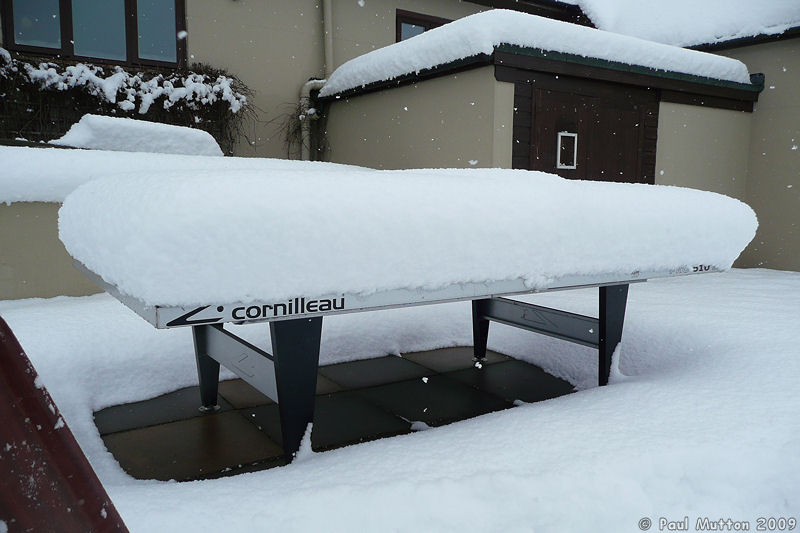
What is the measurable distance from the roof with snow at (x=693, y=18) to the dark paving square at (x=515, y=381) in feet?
22.3

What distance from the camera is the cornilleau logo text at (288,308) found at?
1.69 m

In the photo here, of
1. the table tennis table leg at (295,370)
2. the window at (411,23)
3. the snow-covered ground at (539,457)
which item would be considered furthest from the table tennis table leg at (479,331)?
the window at (411,23)

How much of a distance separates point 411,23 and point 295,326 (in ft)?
30.3

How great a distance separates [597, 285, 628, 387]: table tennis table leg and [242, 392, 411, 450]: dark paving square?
1.15m

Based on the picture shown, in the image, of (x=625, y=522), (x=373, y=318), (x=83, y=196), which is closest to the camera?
(x=625, y=522)

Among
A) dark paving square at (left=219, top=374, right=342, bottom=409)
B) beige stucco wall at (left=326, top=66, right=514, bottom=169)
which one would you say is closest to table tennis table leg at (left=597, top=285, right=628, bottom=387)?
dark paving square at (left=219, top=374, right=342, bottom=409)

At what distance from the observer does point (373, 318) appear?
4.56m

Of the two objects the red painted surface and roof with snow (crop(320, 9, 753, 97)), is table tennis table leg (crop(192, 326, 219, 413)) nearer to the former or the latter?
the red painted surface

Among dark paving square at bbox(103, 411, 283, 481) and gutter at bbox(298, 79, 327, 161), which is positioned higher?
gutter at bbox(298, 79, 327, 161)

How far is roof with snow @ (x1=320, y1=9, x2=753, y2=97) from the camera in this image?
19.3 ft

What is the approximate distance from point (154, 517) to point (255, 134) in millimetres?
7700

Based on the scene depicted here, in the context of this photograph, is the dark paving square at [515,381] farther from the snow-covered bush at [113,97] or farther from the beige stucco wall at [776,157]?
the beige stucco wall at [776,157]

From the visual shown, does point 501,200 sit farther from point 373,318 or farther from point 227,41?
point 227,41

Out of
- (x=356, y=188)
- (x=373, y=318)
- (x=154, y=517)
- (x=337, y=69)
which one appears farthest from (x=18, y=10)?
(x=154, y=517)
